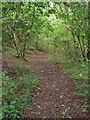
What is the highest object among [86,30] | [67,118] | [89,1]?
[89,1]

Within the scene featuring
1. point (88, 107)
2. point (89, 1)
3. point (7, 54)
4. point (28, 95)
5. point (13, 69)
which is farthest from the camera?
point (7, 54)

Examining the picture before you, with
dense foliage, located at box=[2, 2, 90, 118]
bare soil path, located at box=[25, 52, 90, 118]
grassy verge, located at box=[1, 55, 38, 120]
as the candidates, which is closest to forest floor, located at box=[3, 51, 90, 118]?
bare soil path, located at box=[25, 52, 90, 118]

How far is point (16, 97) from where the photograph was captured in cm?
584

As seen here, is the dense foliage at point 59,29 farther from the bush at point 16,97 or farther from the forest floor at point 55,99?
the forest floor at point 55,99

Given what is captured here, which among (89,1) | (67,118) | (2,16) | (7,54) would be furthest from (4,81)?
(7,54)

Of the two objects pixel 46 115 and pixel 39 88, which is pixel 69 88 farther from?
pixel 46 115

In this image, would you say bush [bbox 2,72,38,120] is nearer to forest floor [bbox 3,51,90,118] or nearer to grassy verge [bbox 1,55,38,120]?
grassy verge [bbox 1,55,38,120]

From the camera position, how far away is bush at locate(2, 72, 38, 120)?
16.2ft

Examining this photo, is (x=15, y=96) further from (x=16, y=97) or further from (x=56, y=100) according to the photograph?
(x=56, y=100)

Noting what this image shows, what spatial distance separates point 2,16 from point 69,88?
9.19 ft

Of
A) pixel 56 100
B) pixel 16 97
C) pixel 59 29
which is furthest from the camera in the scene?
pixel 59 29

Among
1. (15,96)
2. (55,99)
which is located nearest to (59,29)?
(55,99)

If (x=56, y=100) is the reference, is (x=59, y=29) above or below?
above

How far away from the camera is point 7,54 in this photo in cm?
1187
